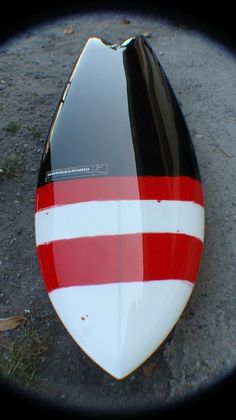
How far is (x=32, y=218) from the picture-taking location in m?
2.08

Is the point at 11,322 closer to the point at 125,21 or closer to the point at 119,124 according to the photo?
the point at 119,124

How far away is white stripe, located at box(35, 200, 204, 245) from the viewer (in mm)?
1588

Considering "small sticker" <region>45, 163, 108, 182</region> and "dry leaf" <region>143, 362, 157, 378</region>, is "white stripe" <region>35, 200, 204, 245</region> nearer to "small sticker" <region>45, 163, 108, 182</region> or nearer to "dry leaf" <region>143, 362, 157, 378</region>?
"small sticker" <region>45, 163, 108, 182</region>

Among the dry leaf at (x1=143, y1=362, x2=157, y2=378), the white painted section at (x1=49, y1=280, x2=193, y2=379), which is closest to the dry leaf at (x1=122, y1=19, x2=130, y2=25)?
the white painted section at (x1=49, y1=280, x2=193, y2=379)

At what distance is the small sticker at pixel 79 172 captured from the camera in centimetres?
174

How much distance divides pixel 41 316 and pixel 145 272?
1.67 ft

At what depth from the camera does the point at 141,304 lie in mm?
1428

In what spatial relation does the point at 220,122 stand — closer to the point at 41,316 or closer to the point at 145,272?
the point at 145,272

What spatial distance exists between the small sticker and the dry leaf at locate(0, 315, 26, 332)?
57 centimetres

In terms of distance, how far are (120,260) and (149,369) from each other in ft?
1.31

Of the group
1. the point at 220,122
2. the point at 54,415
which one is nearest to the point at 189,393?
the point at 54,415

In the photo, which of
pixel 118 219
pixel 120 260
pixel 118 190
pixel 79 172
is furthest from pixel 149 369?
pixel 79 172

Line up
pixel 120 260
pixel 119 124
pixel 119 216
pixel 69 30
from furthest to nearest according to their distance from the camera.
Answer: pixel 69 30 < pixel 119 124 < pixel 119 216 < pixel 120 260

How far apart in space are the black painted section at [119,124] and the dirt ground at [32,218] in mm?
336
